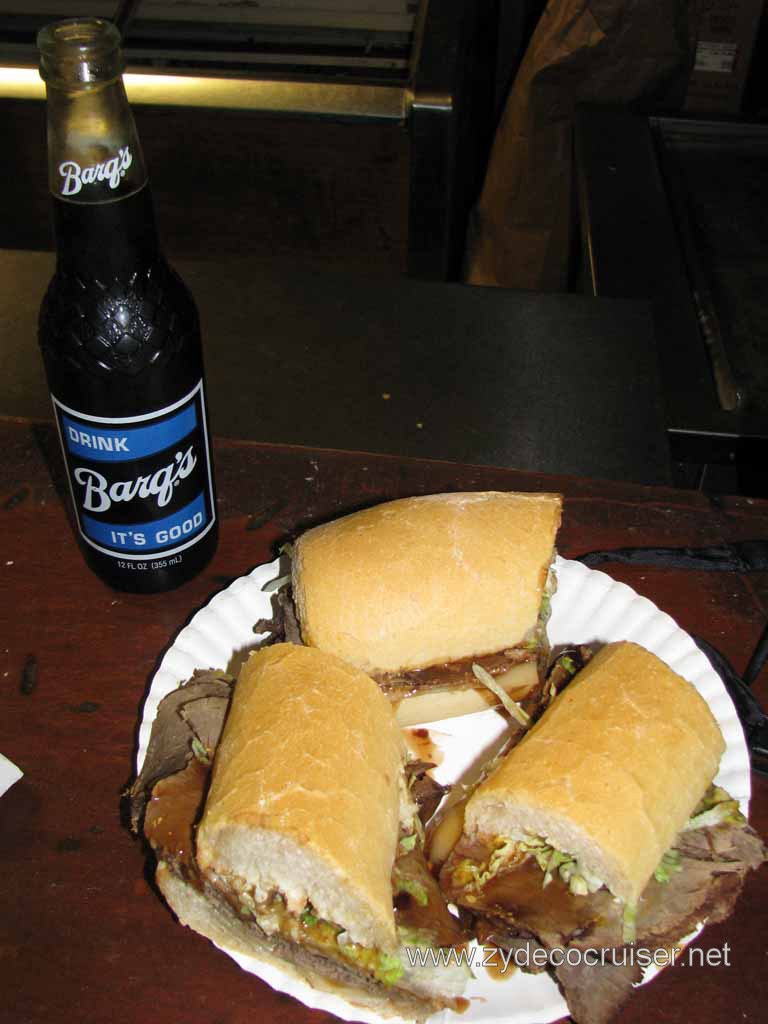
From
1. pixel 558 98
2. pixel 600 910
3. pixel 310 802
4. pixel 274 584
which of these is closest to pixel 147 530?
pixel 274 584

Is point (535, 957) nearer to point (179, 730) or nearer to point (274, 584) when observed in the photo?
point (179, 730)

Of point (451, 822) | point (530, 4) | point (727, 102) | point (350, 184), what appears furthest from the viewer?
point (530, 4)

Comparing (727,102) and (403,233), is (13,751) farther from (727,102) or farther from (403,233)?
(727,102)

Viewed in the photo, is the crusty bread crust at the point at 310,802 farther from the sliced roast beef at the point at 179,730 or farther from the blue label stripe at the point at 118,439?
the blue label stripe at the point at 118,439

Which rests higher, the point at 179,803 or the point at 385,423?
the point at 179,803

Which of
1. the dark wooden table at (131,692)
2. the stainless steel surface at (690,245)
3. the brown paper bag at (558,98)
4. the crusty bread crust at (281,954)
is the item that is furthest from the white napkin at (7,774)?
the brown paper bag at (558,98)

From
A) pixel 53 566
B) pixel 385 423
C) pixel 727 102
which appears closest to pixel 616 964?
pixel 53 566

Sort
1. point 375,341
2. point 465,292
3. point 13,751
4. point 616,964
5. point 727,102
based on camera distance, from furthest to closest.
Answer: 1. point 727,102
2. point 465,292
3. point 375,341
4. point 13,751
5. point 616,964

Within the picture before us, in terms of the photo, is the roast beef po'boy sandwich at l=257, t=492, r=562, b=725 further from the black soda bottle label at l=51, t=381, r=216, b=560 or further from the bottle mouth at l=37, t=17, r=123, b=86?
the bottle mouth at l=37, t=17, r=123, b=86
